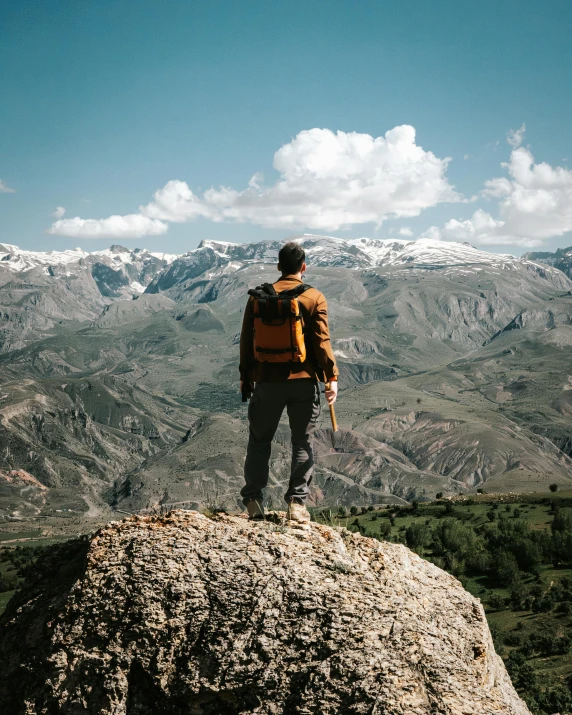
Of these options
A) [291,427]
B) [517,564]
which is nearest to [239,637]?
[291,427]

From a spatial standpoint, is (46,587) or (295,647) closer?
(295,647)

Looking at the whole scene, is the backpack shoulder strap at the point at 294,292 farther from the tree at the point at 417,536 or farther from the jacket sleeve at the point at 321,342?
the tree at the point at 417,536

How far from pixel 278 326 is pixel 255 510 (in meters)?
2.24

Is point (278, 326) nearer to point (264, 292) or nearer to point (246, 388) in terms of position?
point (264, 292)

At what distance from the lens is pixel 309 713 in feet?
16.5

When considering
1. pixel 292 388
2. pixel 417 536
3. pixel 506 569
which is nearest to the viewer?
pixel 292 388

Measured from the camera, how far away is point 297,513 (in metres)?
7.28

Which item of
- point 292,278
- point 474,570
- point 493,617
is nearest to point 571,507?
point 474,570

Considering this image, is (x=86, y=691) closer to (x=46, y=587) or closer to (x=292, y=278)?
(x=46, y=587)

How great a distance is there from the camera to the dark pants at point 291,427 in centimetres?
794

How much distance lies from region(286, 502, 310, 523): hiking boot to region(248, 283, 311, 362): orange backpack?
1.82 meters

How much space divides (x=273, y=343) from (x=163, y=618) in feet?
11.1

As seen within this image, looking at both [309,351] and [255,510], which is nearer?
[255,510]

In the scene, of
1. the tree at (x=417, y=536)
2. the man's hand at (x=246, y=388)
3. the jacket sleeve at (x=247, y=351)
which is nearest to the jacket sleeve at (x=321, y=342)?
the jacket sleeve at (x=247, y=351)
